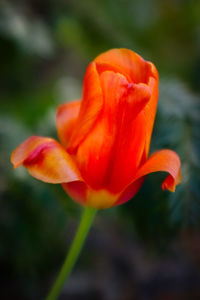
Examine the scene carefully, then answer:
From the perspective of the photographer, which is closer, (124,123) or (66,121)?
(124,123)

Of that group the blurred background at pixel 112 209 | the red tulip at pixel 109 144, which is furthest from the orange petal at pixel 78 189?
the blurred background at pixel 112 209

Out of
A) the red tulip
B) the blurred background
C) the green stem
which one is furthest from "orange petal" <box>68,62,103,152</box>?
the blurred background

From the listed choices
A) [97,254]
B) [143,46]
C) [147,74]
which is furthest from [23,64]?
[147,74]

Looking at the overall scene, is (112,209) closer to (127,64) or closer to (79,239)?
(79,239)

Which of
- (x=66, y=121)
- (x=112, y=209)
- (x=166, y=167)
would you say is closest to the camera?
(x=166, y=167)

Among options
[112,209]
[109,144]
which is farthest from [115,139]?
[112,209]

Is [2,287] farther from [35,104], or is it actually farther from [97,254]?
[35,104]

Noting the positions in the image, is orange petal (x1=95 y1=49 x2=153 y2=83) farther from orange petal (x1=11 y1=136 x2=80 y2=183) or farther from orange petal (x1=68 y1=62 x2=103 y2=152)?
orange petal (x1=11 y1=136 x2=80 y2=183)
